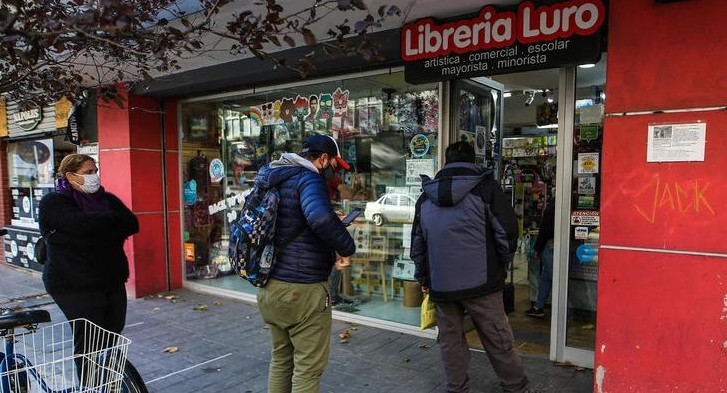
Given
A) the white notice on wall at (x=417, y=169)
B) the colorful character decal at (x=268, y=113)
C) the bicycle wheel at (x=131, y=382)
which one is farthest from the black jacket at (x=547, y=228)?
the bicycle wheel at (x=131, y=382)

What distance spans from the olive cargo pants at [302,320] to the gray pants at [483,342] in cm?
104

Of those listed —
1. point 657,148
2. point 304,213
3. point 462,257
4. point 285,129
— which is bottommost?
point 462,257

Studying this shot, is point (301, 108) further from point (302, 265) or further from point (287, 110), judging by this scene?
point (302, 265)

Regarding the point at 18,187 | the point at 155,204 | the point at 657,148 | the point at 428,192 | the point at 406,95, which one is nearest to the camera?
the point at 657,148

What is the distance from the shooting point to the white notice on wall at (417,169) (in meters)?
5.08

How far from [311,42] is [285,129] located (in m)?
4.18

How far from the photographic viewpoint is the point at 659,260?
3.17 meters

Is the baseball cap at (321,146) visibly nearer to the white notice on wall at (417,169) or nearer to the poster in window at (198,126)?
the white notice on wall at (417,169)

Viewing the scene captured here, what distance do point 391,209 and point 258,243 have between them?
305 cm

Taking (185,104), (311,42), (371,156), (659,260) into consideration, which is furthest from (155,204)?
(659,260)

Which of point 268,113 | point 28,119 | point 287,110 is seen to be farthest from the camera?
point 28,119

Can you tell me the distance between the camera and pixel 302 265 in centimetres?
269

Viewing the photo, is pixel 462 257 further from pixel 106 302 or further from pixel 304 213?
pixel 106 302

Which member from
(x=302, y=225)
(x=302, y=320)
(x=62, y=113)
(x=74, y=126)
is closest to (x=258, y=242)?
(x=302, y=225)
